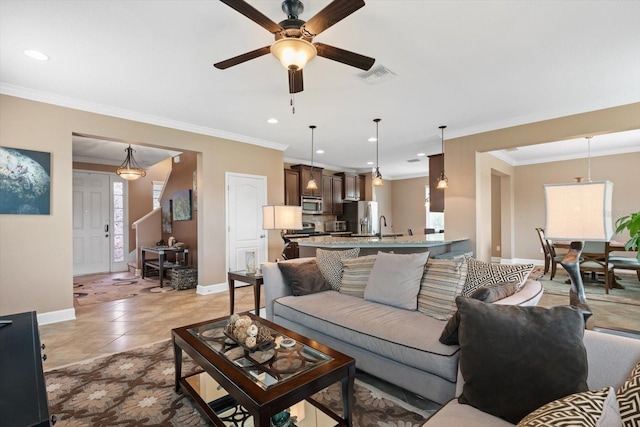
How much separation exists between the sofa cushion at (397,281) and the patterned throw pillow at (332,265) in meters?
0.45

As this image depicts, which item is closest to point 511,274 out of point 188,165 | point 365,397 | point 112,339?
point 365,397

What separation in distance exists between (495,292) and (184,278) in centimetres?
500

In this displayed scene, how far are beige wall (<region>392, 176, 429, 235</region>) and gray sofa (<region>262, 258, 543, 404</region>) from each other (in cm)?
750

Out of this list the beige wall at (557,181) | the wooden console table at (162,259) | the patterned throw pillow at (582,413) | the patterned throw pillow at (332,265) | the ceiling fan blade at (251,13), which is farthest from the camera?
the beige wall at (557,181)

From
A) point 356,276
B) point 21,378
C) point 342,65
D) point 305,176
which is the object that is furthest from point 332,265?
point 305,176

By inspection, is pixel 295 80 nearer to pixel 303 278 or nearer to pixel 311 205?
pixel 303 278

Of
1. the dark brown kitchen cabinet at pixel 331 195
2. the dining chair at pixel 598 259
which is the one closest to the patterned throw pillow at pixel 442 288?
the dining chair at pixel 598 259

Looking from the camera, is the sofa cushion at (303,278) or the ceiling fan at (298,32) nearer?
the ceiling fan at (298,32)

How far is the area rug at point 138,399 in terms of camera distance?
70.9 inches

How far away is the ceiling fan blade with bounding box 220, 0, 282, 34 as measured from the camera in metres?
1.68

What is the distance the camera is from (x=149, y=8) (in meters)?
2.14

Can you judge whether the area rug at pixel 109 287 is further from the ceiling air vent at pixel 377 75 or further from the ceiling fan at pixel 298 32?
the ceiling air vent at pixel 377 75

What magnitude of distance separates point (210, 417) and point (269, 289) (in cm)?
146

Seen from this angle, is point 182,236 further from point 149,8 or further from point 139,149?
point 149,8
